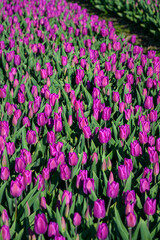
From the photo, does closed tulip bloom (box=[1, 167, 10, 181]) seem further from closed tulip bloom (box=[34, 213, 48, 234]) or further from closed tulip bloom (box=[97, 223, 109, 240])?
closed tulip bloom (box=[97, 223, 109, 240])

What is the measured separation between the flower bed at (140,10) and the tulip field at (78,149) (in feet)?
7.38

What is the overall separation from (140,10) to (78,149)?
5376 mm

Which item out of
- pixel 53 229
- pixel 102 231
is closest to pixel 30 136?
pixel 53 229

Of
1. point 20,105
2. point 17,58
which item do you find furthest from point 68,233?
point 17,58

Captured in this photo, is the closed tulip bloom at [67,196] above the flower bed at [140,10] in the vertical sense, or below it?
below

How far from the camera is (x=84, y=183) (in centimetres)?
153

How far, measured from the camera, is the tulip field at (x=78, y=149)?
1.46m

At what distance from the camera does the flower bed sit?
5.93 meters

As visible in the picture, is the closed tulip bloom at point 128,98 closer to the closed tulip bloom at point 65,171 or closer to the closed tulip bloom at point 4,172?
the closed tulip bloom at point 65,171

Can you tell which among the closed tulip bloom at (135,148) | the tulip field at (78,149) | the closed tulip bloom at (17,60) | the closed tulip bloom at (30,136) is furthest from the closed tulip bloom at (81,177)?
the closed tulip bloom at (17,60)

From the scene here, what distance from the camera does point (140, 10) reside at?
6.52m

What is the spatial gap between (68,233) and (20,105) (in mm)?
1323

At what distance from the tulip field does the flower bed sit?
2.25 metres

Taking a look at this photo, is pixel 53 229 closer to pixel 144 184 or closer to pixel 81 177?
pixel 81 177
